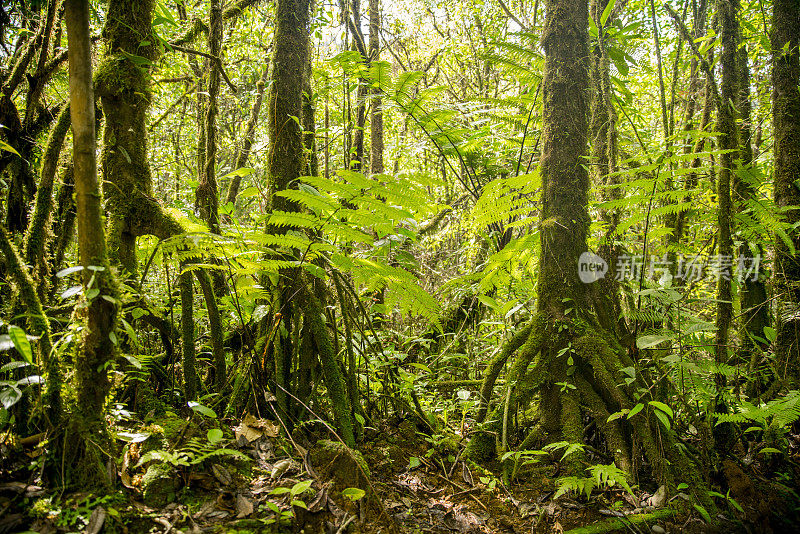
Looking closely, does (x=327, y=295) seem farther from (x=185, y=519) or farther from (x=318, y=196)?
(x=185, y=519)

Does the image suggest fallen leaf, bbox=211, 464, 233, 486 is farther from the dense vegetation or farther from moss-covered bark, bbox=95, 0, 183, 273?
moss-covered bark, bbox=95, 0, 183, 273

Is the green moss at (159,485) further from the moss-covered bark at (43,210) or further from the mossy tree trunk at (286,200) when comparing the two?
the moss-covered bark at (43,210)

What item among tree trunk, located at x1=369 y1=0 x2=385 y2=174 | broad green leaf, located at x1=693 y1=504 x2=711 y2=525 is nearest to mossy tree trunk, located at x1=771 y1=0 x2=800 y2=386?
broad green leaf, located at x1=693 y1=504 x2=711 y2=525

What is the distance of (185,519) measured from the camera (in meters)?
1.96

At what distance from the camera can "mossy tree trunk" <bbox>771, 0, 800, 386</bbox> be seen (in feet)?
12.3

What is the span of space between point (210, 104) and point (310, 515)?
3604 mm

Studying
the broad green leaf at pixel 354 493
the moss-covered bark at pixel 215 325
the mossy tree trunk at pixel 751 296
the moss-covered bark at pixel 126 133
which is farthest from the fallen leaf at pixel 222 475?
the mossy tree trunk at pixel 751 296

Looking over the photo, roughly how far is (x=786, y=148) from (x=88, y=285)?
556 centimetres

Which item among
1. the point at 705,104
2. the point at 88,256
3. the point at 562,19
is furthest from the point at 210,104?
the point at 705,104

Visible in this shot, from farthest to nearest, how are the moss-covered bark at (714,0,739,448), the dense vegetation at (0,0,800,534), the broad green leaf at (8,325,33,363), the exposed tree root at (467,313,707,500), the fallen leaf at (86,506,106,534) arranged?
the moss-covered bark at (714,0,739,448)
the exposed tree root at (467,313,707,500)
the dense vegetation at (0,0,800,534)
the fallen leaf at (86,506,106,534)
the broad green leaf at (8,325,33,363)

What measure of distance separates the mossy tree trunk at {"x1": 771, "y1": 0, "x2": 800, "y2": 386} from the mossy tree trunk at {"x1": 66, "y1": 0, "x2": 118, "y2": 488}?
16.5ft

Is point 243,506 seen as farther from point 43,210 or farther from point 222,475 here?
point 43,210

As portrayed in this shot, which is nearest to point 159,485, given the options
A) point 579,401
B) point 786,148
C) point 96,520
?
point 96,520

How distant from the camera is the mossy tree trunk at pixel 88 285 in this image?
6.05 feet
